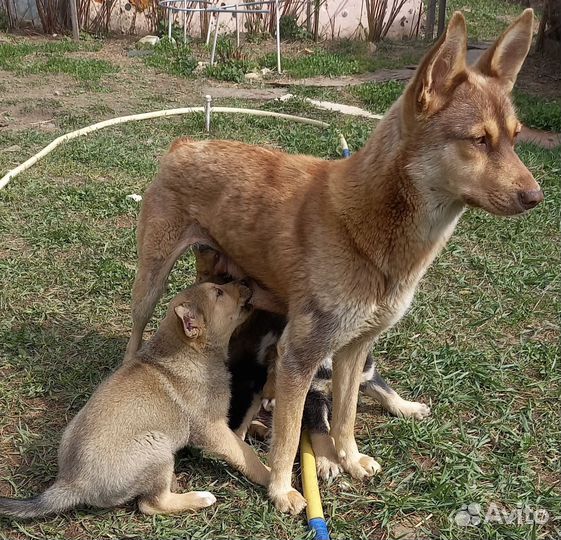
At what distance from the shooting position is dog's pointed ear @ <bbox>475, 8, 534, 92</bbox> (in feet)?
11.0

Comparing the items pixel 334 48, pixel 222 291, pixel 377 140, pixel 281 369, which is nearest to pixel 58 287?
pixel 222 291

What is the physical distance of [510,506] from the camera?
361 centimetres

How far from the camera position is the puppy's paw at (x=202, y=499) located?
3549 mm

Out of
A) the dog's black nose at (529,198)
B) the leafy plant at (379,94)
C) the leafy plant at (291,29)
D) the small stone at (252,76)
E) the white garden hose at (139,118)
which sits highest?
the leafy plant at (291,29)

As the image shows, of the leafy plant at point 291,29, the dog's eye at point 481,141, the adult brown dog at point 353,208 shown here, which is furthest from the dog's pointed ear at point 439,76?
the leafy plant at point 291,29

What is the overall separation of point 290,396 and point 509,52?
2.09 m

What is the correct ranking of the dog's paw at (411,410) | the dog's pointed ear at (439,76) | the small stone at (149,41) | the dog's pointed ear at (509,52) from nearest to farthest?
the dog's pointed ear at (439,76) → the dog's pointed ear at (509,52) → the dog's paw at (411,410) → the small stone at (149,41)

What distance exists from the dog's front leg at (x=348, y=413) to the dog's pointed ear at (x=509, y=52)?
160 centimetres

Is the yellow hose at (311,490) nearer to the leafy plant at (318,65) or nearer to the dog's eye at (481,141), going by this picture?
the dog's eye at (481,141)

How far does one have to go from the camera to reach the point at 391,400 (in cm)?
426

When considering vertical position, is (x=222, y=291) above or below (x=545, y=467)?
above

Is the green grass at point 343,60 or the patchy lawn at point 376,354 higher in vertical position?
the green grass at point 343,60

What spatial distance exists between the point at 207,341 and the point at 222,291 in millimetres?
304

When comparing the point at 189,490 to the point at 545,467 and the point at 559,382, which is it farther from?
the point at 559,382
